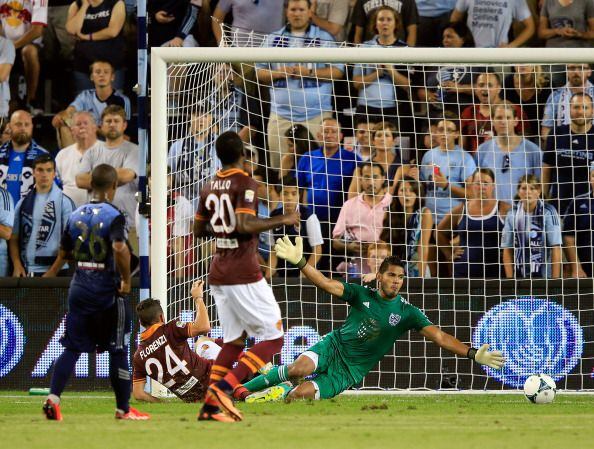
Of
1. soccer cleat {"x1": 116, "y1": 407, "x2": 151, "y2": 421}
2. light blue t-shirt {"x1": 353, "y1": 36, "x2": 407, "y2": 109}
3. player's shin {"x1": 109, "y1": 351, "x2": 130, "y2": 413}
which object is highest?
light blue t-shirt {"x1": 353, "y1": 36, "x2": 407, "y2": 109}

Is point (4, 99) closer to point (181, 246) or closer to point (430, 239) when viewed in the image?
point (181, 246)

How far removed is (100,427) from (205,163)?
17.0 ft

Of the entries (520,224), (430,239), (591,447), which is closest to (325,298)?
(430,239)

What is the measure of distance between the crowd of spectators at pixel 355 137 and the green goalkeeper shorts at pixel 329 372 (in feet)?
6.94

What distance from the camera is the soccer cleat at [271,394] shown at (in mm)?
10547

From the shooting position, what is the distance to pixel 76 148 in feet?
50.3

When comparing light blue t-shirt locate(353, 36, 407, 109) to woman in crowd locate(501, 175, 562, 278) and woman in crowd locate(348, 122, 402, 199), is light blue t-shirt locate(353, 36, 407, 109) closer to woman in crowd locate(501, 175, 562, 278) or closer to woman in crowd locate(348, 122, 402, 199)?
woman in crowd locate(348, 122, 402, 199)

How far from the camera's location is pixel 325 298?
43.2ft

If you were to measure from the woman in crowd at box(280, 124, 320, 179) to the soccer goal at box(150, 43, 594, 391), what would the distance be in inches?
0.8

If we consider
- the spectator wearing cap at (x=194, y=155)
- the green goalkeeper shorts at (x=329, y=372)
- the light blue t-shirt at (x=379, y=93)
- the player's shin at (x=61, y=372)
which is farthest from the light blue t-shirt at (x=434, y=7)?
the player's shin at (x=61, y=372)

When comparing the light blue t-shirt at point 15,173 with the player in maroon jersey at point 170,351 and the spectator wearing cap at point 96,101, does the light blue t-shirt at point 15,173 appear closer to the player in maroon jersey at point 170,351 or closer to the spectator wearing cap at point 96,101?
the spectator wearing cap at point 96,101

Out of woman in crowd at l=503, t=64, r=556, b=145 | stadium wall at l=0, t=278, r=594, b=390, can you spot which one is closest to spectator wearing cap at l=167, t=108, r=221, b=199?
stadium wall at l=0, t=278, r=594, b=390

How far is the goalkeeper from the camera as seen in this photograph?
35.0ft

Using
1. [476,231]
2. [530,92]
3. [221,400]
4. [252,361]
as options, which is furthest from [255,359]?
[530,92]
